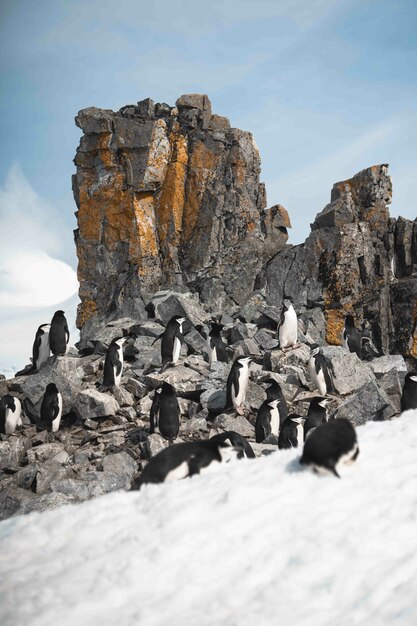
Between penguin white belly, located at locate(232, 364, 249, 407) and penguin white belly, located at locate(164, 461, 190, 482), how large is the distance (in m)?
7.83

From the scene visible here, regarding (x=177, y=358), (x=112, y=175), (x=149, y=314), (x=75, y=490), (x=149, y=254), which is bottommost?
(x=75, y=490)

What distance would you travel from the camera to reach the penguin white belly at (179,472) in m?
5.18

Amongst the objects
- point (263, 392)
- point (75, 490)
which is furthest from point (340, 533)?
point (263, 392)

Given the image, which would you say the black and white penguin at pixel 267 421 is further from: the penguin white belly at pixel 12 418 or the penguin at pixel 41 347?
the penguin at pixel 41 347

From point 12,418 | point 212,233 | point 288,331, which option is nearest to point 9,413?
point 12,418

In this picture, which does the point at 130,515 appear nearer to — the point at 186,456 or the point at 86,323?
the point at 186,456

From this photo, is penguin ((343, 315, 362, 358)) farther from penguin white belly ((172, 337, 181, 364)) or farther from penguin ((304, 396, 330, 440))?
penguin ((304, 396, 330, 440))

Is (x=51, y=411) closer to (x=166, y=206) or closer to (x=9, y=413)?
(x=9, y=413)

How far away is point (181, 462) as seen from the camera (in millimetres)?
5301

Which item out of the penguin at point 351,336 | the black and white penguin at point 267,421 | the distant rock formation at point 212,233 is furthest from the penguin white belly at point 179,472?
the distant rock formation at point 212,233

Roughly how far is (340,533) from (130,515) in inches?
60.9

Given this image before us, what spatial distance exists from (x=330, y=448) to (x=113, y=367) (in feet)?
33.3

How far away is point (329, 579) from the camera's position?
3.87 m

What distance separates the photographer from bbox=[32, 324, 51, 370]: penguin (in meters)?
17.8
